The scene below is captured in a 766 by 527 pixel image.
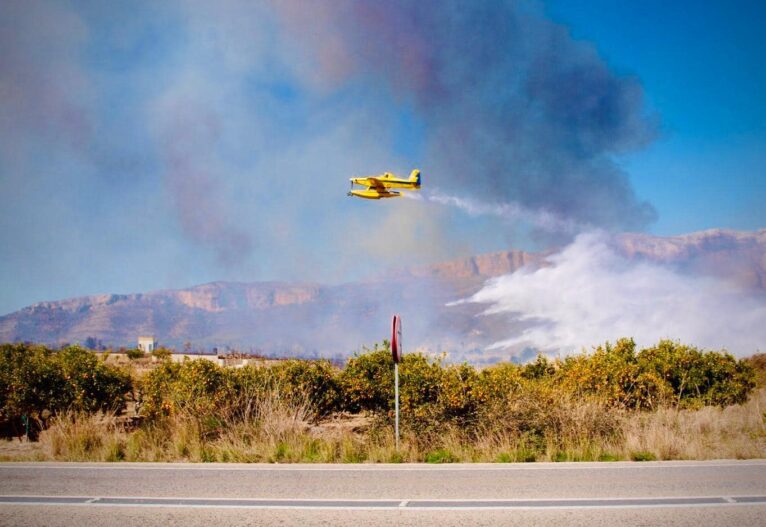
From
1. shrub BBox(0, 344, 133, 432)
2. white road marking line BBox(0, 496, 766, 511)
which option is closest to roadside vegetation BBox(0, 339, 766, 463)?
shrub BBox(0, 344, 133, 432)

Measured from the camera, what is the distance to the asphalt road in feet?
25.2

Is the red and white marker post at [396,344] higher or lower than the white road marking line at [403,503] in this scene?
higher

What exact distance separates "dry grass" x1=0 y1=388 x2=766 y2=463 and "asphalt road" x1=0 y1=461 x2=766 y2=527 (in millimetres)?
968

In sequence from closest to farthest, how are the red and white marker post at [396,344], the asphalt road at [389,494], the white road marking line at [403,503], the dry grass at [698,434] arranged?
the asphalt road at [389,494] < the white road marking line at [403,503] < the dry grass at [698,434] < the red and white marker post at [396,344]

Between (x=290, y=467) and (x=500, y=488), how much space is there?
4248mm

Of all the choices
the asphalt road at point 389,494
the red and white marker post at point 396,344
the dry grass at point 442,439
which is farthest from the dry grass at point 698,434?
the red and white marker post at point 396,344

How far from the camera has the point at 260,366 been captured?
1862 cm

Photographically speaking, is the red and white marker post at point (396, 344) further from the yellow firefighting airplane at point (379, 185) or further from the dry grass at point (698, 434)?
the yellow firefighting airplane at point (379, 185)

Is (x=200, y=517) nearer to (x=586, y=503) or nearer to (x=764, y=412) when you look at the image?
(x=586, y=503)

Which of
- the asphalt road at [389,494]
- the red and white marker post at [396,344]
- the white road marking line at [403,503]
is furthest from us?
the red and white marker post at [396,344]

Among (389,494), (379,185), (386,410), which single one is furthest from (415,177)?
(389,494)

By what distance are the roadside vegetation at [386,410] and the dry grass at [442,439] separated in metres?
0.04

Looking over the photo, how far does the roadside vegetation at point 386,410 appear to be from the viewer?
1305cm

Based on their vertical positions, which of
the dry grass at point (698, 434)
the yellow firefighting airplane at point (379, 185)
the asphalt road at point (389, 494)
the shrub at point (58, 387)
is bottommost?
the asphalt road at point (389, 494)
